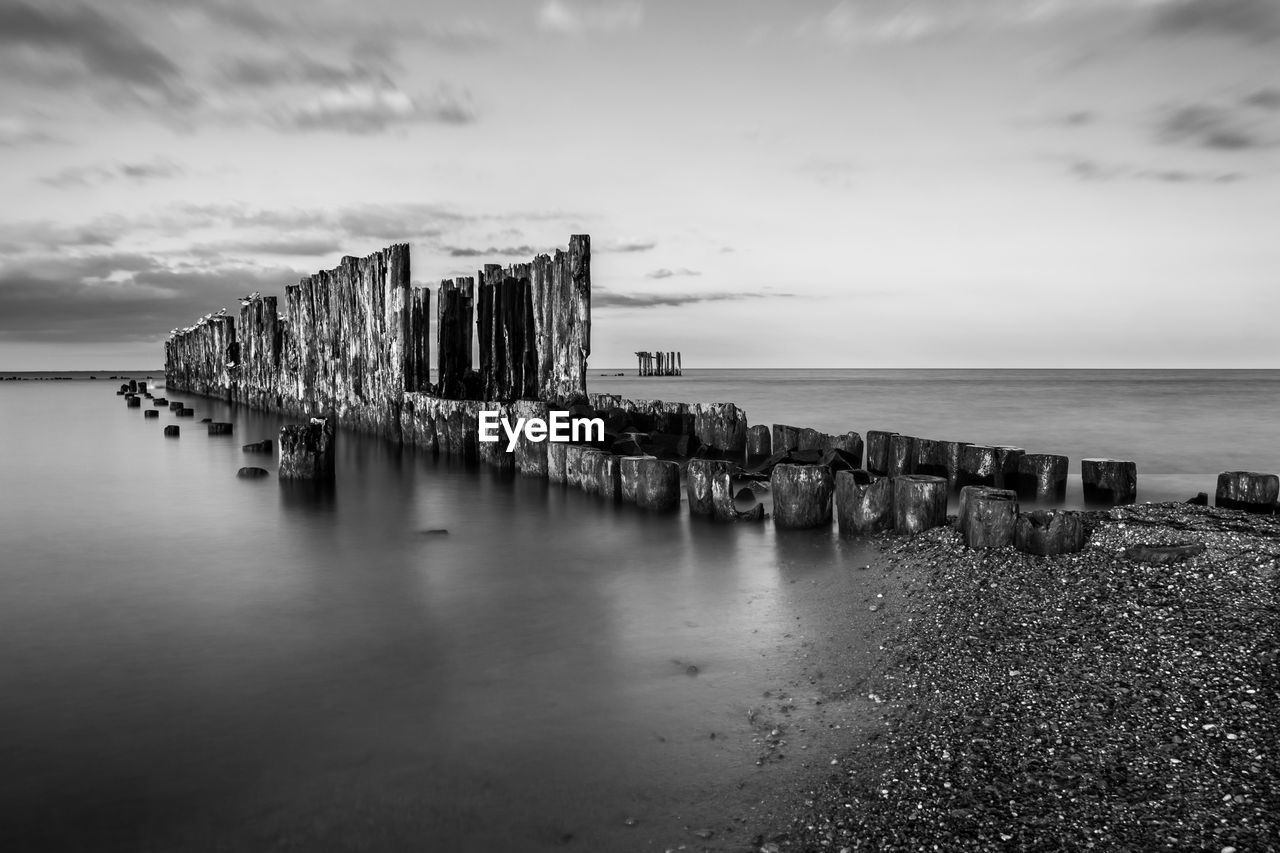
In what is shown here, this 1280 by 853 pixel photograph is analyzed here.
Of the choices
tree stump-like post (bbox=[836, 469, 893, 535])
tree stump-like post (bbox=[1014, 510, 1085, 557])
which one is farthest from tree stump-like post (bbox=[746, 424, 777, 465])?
tree stump-like post (bbox=[1014, 510, 1085, 557])

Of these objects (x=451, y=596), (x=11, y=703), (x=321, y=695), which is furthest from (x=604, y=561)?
(x=11, y=703)

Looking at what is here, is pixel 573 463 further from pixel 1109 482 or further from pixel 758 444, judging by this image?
pixel 1109 482

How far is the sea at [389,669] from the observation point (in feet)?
8.48

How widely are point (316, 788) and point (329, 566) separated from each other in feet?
11.3

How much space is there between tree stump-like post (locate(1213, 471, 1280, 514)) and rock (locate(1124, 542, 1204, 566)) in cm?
309

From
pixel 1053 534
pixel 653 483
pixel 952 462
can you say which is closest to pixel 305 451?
pixel 653 483

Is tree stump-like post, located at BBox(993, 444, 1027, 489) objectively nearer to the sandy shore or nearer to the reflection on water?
the reflection on water

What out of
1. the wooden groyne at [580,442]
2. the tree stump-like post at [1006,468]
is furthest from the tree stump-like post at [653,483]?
the tree stump-like post at [1006,468]

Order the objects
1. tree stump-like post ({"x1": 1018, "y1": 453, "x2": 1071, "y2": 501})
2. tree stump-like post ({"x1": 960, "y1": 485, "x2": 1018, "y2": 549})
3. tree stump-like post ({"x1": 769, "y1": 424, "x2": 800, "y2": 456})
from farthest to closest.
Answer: tree stump-like post ({"x1": 769, "y1": 424, "x2": 800, "y2": 456}) → tree stump-like post ({"x1": 1018, "y1": 453, "x2": 1071, "y2": 501}) → tree stump-like post ({"x1": 960, "y1": 485, "x2": 1018, "y2": 549})

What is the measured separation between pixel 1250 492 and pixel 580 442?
694 cm

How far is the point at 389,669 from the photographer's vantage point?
12.6ft

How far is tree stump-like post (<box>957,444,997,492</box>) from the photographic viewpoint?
334 inches

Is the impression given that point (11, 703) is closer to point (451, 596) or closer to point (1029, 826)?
point (451, 596)

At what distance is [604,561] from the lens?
5.91m
